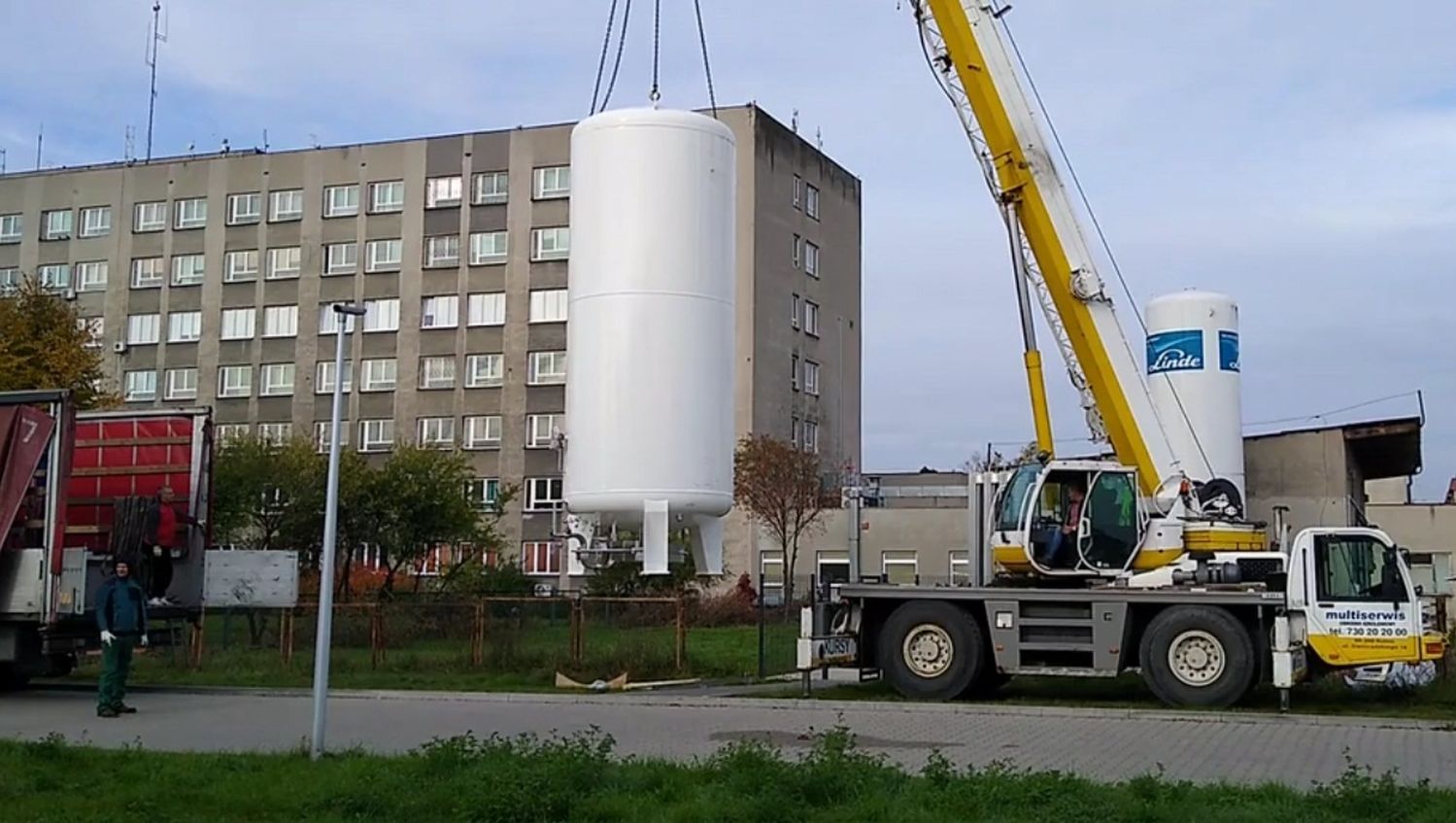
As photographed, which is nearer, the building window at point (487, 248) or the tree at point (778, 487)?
the tree at point (778, 487)

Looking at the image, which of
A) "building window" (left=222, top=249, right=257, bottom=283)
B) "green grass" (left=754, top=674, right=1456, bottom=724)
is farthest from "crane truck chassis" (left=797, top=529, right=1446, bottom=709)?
"building window" (left=222, top=249, right=257, bottom=283)

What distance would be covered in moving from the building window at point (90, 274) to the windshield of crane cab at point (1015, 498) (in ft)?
186

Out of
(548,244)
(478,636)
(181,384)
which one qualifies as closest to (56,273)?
(181,384)

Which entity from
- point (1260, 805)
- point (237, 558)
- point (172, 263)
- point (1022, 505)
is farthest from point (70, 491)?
point (172, 263)

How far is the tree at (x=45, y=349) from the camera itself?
35031 millimetres

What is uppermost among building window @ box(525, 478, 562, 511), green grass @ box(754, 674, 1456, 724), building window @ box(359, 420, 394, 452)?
building window @ box(359, 420, 394, 452)

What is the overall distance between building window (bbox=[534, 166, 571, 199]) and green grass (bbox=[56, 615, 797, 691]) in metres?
36.5

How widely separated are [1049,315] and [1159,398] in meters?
2.19

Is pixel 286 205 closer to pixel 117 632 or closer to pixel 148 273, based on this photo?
pixel 148 273

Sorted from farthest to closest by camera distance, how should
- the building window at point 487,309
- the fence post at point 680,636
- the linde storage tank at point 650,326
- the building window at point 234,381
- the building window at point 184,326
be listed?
1. the building window at point 184,326
2. the building window at point 234,381
3. the building window at point 487,309
4. the fence post at point 680,636
5. the linde storage tank at point 650,326

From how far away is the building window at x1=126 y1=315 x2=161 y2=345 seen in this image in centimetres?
6819

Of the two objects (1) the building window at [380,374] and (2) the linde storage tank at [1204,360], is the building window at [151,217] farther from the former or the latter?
(2) the linde storage tank at [1204,360]

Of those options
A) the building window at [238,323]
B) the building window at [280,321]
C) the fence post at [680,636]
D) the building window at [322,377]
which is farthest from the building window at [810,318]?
the fence post at [680,636]

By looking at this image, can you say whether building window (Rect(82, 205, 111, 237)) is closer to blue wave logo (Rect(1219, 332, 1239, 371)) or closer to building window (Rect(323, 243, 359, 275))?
building window (Rect(323, 243, 359, 275))
